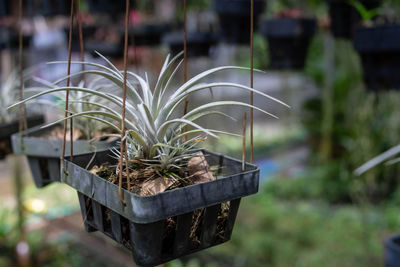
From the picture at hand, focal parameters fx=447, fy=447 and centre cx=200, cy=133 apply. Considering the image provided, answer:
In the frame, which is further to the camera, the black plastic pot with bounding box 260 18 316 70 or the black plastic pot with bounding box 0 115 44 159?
the black plastic pot with bounding box 260 18 316 70

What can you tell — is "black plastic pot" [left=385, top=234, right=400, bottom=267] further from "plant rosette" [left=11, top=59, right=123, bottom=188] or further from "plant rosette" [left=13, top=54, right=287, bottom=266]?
"plant rosette" [left=11, top=59, right=123, bottom=188]

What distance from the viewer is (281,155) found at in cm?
553

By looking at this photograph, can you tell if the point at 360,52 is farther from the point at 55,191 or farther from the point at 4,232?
the point at 55,191

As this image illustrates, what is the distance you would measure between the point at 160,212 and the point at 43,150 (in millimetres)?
561

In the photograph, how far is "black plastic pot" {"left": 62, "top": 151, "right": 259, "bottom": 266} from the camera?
2.17 feet

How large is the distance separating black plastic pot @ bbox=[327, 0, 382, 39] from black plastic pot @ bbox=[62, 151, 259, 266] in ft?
5.43

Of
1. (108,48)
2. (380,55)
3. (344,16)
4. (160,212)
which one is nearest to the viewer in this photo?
(160,212)

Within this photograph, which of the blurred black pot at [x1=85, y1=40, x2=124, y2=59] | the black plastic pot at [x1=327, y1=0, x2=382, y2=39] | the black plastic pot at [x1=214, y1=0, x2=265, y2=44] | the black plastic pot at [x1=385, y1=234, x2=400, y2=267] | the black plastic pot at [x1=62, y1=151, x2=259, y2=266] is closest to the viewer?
the black plastic pot at [x1=62, y1=151, x2=259, y2=266]

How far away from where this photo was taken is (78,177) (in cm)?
77

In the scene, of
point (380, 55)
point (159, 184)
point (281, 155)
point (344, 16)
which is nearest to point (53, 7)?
point (344, 16)

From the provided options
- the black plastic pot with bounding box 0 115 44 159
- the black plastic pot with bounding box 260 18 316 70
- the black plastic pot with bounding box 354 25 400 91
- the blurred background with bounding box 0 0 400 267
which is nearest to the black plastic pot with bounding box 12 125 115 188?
the black plastic pot with bounding box 0 115 44 159

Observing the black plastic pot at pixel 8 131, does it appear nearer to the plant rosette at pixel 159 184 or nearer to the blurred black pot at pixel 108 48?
the plant rosette at pixel 159 184

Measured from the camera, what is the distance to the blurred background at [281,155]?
2420 millimetres

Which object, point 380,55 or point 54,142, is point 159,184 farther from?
point 380,55
